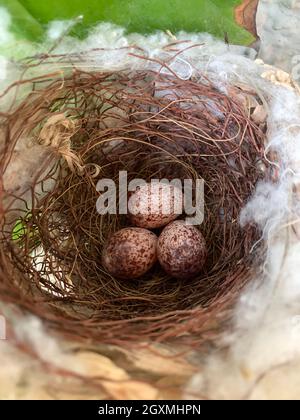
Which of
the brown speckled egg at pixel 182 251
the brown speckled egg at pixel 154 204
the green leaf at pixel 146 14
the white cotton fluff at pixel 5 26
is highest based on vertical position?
the green leaf at pixel 146 14

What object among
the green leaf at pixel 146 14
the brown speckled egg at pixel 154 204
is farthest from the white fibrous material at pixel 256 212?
the brown speckled egg at pixel 154 204

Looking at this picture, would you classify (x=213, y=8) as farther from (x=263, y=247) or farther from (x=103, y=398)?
(x=103, y=398)

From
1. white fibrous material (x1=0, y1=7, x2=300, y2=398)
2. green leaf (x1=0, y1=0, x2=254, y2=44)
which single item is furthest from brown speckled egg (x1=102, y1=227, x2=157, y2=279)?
green leaf (x1=0, y1=0, x2=254, y2=44)

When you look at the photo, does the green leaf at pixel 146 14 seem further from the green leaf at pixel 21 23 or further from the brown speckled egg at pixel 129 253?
the brown speckled egg at pixel 129 253

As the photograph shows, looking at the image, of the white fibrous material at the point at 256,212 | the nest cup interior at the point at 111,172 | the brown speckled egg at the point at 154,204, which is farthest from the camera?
the brown speckled egg at the point at 154,204

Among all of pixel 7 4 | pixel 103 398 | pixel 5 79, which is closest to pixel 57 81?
pixel 5 79

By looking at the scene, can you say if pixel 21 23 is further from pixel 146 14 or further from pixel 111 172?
pixel 111 172

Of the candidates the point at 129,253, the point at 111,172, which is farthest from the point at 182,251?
the point at 111,172
